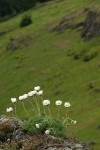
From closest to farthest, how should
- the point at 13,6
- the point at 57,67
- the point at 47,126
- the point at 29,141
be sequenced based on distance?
the point at 29,141 → the point at 47,126 → the point at 57,67 → the point at 13,6

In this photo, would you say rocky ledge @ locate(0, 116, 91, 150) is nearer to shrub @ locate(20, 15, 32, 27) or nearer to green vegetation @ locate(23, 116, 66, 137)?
green vegetation @ locate(23, 116, 66, 137)

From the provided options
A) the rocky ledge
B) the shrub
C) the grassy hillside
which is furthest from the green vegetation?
the shrub

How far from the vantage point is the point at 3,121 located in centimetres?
1297

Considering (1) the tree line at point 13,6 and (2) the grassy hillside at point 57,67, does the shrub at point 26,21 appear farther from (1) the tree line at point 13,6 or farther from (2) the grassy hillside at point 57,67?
(1) the tree line at point 13,6

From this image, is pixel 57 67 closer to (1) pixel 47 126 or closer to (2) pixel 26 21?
(2) pixel 26 21

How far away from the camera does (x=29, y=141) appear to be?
11242mm

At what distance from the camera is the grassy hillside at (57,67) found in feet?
188

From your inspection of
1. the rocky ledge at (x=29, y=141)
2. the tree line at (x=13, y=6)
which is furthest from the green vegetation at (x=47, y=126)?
the tree line at (x=13, y=6)

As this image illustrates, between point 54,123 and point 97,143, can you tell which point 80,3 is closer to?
point 97,143

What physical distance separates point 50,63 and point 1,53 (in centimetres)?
1813

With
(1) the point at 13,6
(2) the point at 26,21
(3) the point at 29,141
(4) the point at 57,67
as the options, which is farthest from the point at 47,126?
(1) the point at 13,6

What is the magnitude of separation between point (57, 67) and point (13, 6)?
7187cm

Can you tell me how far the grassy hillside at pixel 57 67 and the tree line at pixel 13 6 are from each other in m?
31.0

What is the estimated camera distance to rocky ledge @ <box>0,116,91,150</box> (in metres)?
11.0
